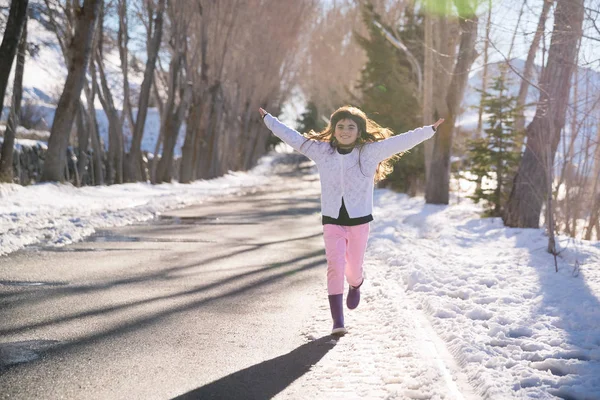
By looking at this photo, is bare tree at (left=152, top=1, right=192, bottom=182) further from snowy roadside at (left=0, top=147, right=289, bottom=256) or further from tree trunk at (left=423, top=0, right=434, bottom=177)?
tree trunk at (left=423, top=0, right=434, bottom=177)

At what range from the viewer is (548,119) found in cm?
917

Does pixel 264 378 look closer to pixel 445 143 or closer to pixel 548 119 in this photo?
pixel 548 119

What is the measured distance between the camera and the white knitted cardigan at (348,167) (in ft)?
17.9

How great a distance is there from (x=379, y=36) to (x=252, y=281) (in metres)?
20.4

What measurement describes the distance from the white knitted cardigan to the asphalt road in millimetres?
1040

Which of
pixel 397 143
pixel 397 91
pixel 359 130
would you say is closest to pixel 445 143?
pixel 397 91

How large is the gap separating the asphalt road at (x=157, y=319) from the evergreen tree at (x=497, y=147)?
7.26 m

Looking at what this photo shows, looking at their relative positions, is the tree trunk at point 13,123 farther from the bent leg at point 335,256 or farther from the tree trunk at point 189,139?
the bent leg at point 335,256

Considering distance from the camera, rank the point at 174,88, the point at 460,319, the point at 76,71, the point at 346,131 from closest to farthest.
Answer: the point at 346,131, the point at 460,319, the point at 76,71, the point at 174,88

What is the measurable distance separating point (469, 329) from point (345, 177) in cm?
149

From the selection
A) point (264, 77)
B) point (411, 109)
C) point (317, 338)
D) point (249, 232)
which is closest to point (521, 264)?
point (317, 338)

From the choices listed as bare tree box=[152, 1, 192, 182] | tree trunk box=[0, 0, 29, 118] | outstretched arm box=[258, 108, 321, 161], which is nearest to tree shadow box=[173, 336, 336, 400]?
outstretched arm box=[258, 108, 321, 161]

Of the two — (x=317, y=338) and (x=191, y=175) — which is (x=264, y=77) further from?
(x=317, y=338)

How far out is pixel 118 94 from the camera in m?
35.0
